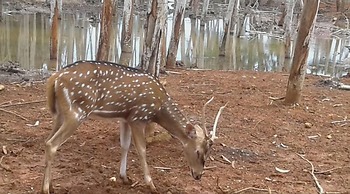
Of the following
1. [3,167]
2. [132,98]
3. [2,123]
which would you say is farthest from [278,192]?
[2,123]

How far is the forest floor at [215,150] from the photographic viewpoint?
5.72 meters

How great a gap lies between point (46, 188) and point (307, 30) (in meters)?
5.57

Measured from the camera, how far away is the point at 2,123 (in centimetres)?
736

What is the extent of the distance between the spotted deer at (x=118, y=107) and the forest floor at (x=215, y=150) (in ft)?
1.49

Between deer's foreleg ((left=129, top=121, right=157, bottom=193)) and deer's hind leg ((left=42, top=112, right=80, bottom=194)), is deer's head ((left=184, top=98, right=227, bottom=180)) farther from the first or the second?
deer's hind leg ((left=42, top=112, right=80, bottom=194))

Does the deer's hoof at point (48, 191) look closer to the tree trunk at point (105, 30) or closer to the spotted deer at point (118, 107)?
the spotted deer at point (118, 107)

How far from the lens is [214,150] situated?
6.89 metres

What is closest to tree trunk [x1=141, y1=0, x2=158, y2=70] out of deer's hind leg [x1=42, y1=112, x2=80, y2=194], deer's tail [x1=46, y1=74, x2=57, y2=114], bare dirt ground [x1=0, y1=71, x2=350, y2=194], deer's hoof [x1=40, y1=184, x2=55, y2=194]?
bare dirt ground [x1=0, y1=71, x2=350, y2=194]

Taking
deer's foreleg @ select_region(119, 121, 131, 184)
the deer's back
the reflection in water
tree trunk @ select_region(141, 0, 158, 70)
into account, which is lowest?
the reflection in water

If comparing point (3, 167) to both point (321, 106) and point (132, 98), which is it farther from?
point (321, 106)

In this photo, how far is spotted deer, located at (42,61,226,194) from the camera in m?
5.04

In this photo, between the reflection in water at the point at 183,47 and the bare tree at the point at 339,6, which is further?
the bare tree at the point at 339,6

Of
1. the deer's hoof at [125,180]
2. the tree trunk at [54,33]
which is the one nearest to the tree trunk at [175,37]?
the tree trunk at [54,33]

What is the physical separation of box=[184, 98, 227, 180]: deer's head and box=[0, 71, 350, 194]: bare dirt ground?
0.84ft
